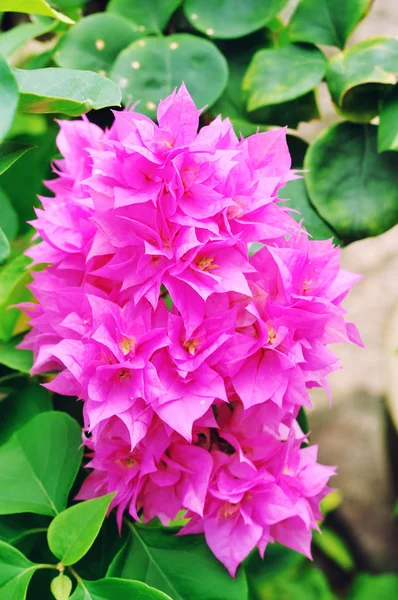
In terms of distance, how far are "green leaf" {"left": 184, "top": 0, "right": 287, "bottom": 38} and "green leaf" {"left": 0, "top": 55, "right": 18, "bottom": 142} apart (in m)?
0.33

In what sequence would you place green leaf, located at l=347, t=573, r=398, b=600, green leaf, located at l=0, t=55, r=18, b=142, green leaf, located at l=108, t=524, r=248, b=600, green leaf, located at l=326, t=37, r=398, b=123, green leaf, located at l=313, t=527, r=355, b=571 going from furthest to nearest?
1. green leaf, located at l=313, t=527, r=355, b=571
2. green leaf, located at l=347, t=573, r=398, b=600
3. green leaf, located at l=326, t=37, r=398, b=123
4. green leaf, located at l=108, t=524, r=248, b=600
5. green leaf, located at l=0, t=55, r=18, b=142

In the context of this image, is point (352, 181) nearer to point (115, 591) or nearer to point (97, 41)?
point (97, 41)

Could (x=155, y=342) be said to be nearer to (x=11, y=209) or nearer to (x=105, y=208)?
(x=105, y=208)

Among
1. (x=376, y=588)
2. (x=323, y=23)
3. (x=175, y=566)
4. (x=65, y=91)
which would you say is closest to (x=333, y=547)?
(x=376, y=588)

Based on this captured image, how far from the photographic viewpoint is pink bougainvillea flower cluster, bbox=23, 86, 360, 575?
1.21ft

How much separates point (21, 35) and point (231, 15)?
197 mm

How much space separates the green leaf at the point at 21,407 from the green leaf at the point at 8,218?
143 millimetres

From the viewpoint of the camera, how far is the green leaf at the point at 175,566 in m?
0.44

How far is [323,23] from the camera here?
0.61m

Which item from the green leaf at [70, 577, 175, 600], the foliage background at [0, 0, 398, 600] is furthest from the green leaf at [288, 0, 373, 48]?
the green leaf at [70, 577, 175, 600]

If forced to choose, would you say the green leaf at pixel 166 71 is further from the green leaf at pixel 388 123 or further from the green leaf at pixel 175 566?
the green leaf at pixel 175 566

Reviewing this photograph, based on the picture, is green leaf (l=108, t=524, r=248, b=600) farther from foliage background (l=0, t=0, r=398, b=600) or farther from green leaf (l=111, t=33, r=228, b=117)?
green leaf (l=111, t=33, r=228, b=117)

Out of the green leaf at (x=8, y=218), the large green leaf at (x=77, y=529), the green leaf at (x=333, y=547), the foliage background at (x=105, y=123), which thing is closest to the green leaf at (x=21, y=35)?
the foliage background at (x=105, y=123)

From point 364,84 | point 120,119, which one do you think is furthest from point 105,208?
point 364,84
